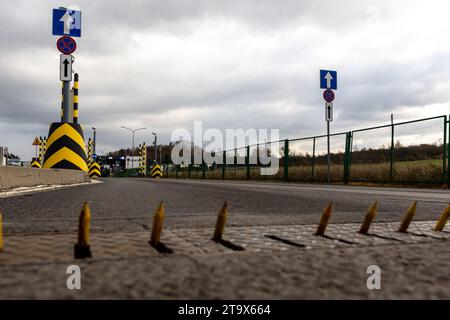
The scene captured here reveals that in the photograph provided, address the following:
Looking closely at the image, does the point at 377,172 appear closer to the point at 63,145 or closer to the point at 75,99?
the point at 75,99

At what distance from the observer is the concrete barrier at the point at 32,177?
21.8ft

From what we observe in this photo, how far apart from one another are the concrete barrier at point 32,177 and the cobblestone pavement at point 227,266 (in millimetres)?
4699

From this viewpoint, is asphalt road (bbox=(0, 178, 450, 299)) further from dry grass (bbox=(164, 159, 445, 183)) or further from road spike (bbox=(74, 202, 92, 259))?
dry grass (bbox=(164, 159, 445, 183))

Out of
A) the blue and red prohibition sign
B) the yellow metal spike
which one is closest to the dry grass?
the blue and red prohibition sign

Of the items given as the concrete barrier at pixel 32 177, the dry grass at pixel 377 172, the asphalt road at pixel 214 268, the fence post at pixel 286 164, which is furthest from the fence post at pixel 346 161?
the asphalt road at pixel 214 268

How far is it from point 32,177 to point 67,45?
3.22m

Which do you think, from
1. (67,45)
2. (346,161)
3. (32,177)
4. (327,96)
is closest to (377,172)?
(346,161)

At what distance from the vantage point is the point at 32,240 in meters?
2.25

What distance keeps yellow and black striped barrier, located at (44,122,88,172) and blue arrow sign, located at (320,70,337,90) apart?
920cm

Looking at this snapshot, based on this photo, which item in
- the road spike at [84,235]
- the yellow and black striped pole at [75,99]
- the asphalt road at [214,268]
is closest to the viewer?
the asphalt road at [214,268]

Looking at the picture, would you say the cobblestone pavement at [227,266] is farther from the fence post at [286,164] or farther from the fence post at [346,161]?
the fence post at [286,164]
